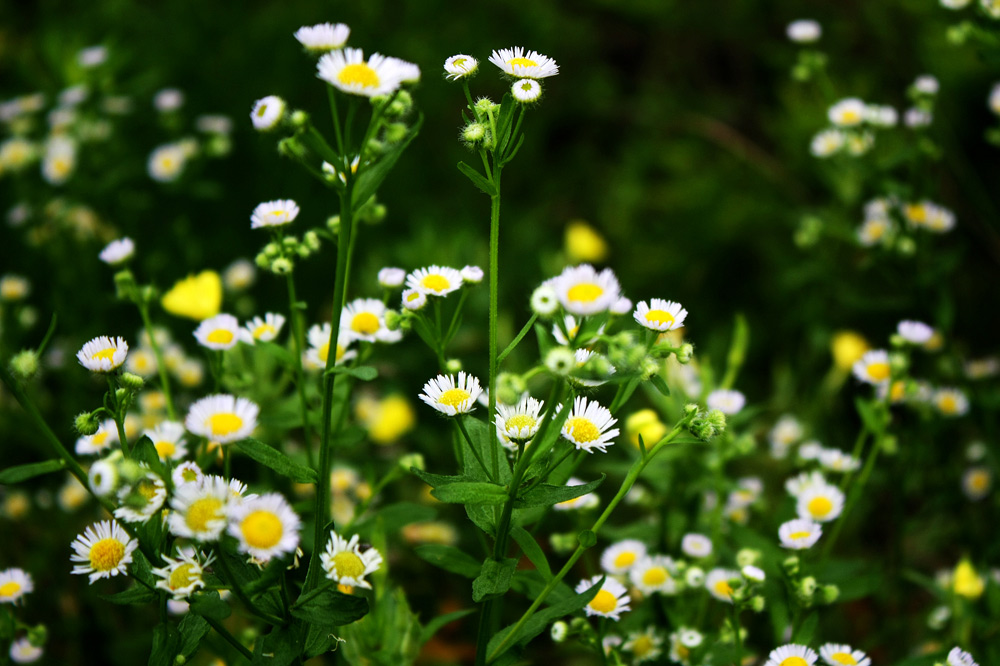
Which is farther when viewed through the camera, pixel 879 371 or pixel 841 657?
pixel 879 371

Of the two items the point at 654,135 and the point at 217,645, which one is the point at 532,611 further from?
the point at 654,135

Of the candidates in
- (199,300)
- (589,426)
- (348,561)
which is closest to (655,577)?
(589,426)

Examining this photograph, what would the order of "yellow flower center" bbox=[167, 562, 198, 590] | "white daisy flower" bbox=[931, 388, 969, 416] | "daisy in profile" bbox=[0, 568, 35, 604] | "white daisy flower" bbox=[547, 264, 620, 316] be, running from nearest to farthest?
"white daisy flower" bbox=[547, 264, 620, 316], "yellow flower center" bbox=[167, 562, 198, 590], "daisy in profile" bbox=[0, 568, 35, 604], "white daisy flower" bbox=[931, 388, 969, 416]

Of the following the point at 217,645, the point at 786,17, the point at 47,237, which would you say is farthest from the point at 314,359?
the point at 786,17

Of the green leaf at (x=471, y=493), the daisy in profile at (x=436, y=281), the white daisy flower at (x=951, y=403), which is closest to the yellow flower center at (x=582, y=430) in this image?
the green leaf at (x=471, y=493)

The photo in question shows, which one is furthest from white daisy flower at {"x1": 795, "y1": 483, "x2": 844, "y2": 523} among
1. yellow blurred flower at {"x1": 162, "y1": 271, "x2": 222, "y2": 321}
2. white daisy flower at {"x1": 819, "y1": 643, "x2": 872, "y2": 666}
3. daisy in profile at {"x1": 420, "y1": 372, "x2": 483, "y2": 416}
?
yellow blurred flower at {"x1": 162, "y1": 271, "x2": 222, "y2": 321}

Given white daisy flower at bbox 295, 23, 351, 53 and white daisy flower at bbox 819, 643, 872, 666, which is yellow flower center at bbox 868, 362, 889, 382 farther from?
white daisy flower at bbox 295, 23, 351, 53

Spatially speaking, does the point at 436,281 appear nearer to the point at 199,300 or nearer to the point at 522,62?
the point at 522,62
